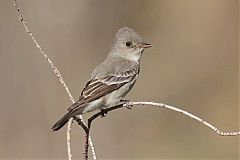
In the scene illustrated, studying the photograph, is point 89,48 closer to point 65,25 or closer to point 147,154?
point 65,25

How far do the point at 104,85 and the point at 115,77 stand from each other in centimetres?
21

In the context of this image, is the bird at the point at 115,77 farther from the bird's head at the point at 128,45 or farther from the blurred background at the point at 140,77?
the blurred background at the point at 140,77

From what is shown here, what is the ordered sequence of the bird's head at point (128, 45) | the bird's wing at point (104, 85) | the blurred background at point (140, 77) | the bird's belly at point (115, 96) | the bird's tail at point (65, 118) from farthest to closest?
the blurred background at point (140, 77)
the bird's head at point (128, 45)
the bird's belly at point (115, 96)
the bird's wing at point (104, 85)
the bird's tail at point (65, 118)

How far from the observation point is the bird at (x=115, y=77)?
4.71 meters

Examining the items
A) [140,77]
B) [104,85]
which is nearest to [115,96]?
[104,85]

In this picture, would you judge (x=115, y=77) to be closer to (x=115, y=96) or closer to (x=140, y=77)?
(x=115, y=96)

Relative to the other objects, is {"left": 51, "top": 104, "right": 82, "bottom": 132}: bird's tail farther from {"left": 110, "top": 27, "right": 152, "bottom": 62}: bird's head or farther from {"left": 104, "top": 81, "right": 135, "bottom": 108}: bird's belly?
{"left": 110, "top": 27, "right": 152, "bottom": 62}: bird's head

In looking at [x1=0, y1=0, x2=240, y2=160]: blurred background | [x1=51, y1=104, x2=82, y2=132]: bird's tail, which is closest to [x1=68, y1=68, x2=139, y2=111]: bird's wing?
[x1=51, y1=104, x2=82, y2=132]: bird's tail

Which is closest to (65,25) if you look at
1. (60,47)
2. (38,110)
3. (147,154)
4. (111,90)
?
(60,47)

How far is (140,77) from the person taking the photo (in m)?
9.58

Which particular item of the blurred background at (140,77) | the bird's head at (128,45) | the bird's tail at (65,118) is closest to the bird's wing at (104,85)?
the bird's head at (128,45)

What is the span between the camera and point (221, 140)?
8891mm

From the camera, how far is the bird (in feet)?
15.4

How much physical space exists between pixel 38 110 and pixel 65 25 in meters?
1.67
